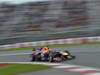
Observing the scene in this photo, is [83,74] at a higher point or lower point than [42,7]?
lower

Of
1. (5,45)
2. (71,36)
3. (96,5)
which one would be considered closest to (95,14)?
(96,5)

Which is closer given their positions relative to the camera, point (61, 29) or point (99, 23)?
point (99, 23)

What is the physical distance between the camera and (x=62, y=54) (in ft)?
25.1

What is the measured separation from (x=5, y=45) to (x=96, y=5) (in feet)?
16.0

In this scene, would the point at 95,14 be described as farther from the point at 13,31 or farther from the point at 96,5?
the point at 13,31

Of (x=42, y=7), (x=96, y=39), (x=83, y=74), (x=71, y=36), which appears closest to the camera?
(x=83, y=74)

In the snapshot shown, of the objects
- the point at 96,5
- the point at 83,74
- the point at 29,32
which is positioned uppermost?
the point at 96,5

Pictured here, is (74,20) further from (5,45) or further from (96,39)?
(5,45)

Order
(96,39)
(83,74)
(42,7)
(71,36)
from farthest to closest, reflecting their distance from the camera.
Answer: (42,7) < (71,36) < (96,39) < (83,74)

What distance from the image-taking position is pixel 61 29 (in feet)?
47.9

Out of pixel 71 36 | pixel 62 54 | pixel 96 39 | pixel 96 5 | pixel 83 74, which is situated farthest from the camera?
pixel 96 5

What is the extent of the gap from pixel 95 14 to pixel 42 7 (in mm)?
3346

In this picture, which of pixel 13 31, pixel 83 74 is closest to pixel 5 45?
pixel 13 31

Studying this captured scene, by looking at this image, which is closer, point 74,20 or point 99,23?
point 99,23
